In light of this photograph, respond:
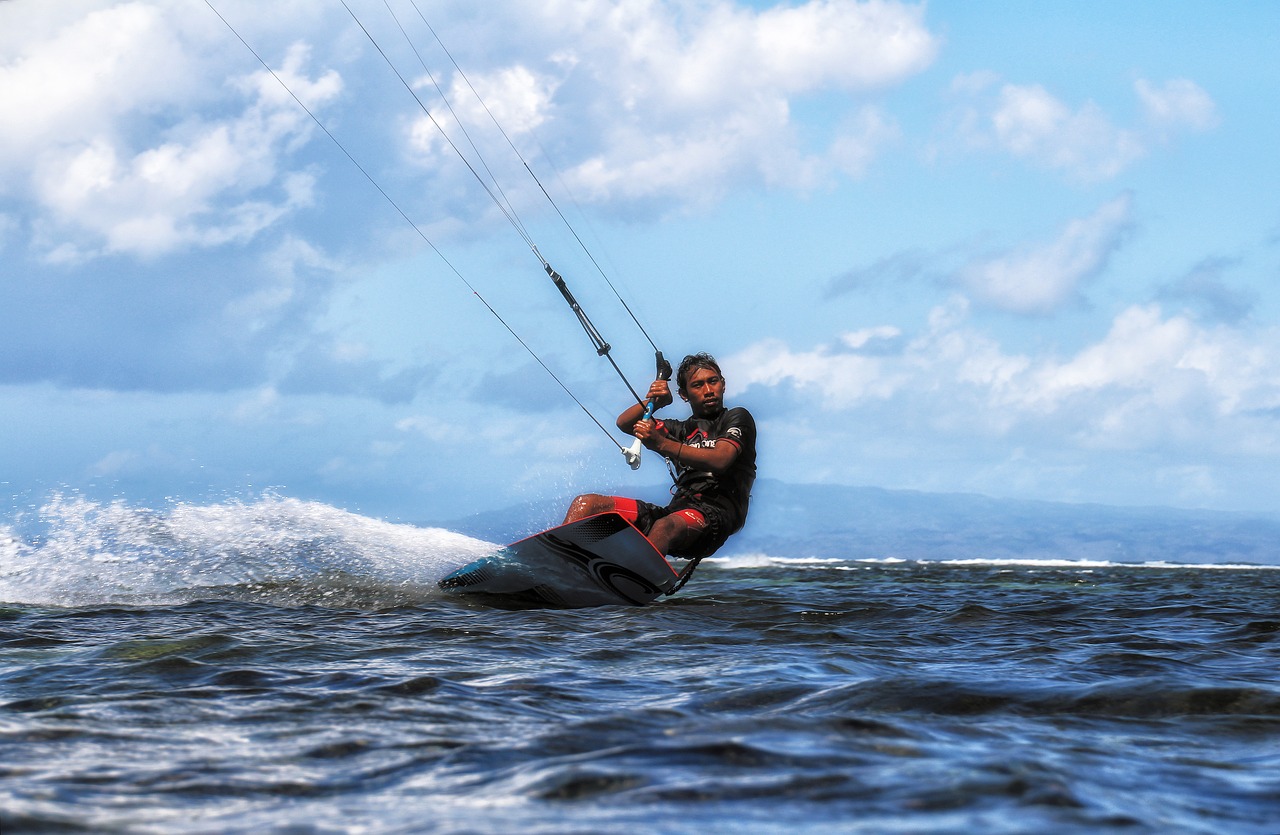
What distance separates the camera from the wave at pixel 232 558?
1275cm

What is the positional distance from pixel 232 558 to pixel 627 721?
10840mm

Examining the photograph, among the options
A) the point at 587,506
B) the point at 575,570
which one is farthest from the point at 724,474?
the point at 575,570

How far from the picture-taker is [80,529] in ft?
46.8

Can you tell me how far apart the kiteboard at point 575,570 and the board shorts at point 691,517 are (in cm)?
36

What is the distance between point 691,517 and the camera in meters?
12.0

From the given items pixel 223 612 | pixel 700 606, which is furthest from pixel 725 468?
pixel 223 612

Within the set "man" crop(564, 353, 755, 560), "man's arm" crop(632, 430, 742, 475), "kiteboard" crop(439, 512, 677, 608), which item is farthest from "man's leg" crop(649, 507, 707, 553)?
"man's arm" crop(632, 430, 742, 475)

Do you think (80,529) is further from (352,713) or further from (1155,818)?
(1155,818)

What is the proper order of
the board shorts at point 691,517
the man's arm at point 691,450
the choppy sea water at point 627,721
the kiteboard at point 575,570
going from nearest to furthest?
1. the choppy sea water at point 627,721
2. the kiteboard at point 575,570
3. the man's arm at point 691,450
4. the board shorts at point 691,517

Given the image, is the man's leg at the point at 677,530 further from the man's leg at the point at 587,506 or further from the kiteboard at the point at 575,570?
the man's leg at the point at 587,506

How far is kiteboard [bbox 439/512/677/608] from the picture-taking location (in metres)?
11.5

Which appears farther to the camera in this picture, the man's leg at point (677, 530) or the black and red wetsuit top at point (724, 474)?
the black and red wetsuit top at point (724, 474)

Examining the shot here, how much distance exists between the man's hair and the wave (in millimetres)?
3476

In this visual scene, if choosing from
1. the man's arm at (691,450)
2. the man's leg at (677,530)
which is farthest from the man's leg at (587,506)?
the man's arm at (691,450)
